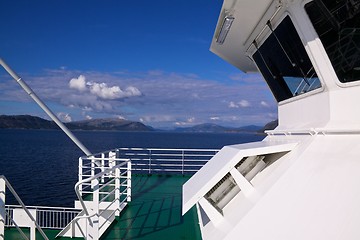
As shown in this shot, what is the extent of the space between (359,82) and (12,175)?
29663 millimetres

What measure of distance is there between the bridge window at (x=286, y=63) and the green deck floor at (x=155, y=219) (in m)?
2.21

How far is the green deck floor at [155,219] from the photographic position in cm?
412

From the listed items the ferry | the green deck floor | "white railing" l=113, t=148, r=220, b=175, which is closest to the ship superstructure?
the ferry

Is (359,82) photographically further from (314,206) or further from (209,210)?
(209,210)

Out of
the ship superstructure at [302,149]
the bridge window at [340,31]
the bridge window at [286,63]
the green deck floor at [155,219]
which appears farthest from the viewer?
the green deck floor at [155,219]

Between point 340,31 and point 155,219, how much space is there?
3727 millimetres

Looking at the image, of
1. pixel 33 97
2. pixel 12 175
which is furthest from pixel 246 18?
pixel 12 175

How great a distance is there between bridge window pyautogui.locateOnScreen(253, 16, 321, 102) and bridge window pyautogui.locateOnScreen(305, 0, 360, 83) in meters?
0.24

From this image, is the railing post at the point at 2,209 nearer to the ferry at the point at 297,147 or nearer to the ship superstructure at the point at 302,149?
the ferry at the point at 297,147

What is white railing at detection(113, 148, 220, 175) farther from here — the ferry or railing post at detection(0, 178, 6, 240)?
railing post at detection(0, 178, 6, 240)

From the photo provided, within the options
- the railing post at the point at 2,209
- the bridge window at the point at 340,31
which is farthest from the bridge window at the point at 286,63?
the railing post at the point at 2,209

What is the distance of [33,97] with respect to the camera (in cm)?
652

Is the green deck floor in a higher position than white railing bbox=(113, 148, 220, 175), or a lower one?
lower

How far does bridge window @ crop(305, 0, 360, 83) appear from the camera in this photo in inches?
82.2
